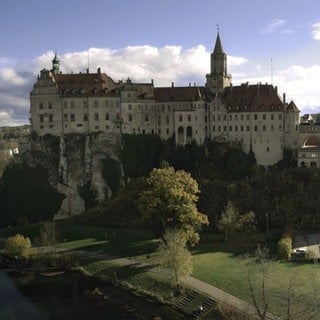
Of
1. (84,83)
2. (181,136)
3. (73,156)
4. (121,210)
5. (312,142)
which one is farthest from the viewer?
(84,83)

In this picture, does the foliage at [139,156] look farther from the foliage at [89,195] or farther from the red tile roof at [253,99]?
the red tile roof at [253,99]

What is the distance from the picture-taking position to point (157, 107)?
97.8 metres


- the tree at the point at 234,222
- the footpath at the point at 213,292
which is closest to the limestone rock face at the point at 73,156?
the tree at the point at 234,222

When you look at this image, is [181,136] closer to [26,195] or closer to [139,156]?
[139,156]

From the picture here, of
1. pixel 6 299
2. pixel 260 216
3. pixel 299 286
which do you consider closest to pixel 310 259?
pixel 299 286

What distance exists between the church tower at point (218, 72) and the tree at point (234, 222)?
3154cm

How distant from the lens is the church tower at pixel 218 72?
321ft

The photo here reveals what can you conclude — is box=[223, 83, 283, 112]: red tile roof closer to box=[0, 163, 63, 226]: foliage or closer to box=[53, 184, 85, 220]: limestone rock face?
box=[53, 184, 85, 220]: limestone rock face

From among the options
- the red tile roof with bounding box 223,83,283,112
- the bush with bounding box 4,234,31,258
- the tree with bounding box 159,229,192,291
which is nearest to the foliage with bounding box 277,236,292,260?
the tree with bounding box 159,229,192,291

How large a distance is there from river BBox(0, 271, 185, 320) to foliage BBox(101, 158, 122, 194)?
107ft

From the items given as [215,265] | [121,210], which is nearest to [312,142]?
[121,210]

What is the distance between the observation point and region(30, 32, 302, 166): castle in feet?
306

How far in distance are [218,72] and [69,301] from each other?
194 feet

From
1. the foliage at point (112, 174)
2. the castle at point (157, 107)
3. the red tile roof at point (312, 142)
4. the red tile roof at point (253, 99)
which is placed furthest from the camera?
the foliage at point (112, 174)
